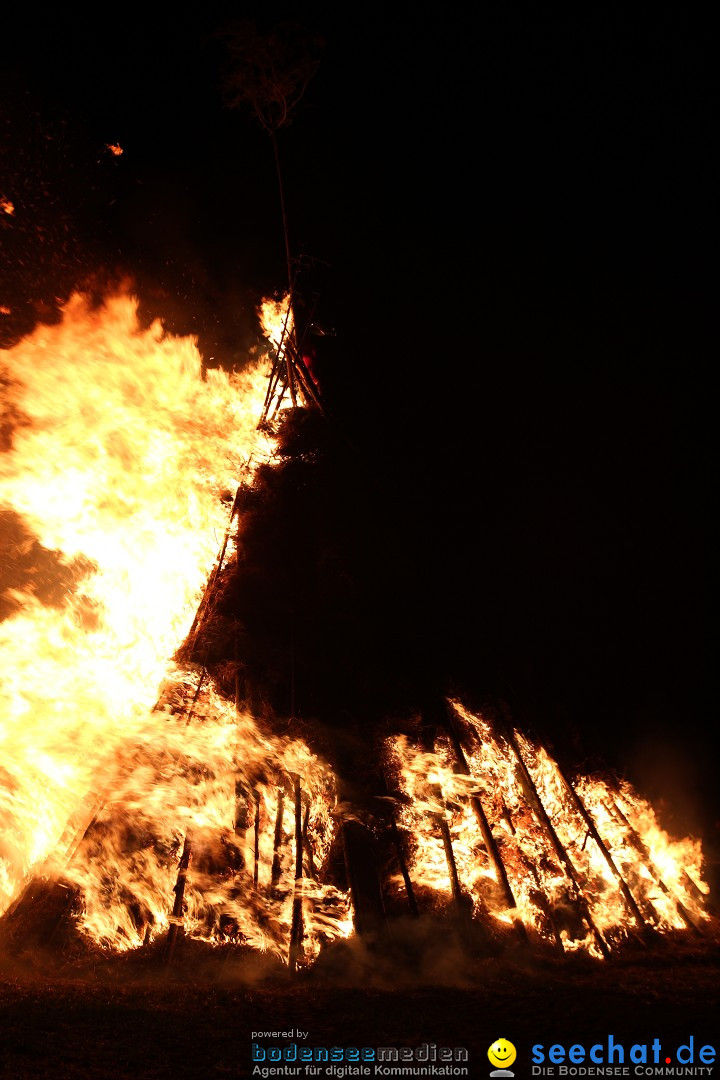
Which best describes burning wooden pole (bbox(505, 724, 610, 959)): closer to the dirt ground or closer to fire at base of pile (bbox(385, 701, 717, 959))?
fire at base of pile (bbox(385, 701, 717, 959))

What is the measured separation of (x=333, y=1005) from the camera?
205 cm

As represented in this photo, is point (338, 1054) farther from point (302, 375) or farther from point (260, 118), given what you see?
point (260, 118)

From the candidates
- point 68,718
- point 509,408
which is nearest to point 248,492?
point 68,718

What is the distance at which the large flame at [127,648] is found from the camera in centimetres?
286

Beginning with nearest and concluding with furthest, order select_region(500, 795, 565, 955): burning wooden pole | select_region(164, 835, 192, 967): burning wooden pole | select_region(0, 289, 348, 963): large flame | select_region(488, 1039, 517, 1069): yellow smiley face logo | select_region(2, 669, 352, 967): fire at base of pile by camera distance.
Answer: select_region(488, 1039, 517, 1069): yellow smiley face logo → select_region(164, 835, 192, 967): burning wooden pole → select_region(2, 669, 352, 967): fire at base of pile → select_region(500, 795, 565, 955): burning wooden pole → select_region(0, 289, 348, 963): large flame

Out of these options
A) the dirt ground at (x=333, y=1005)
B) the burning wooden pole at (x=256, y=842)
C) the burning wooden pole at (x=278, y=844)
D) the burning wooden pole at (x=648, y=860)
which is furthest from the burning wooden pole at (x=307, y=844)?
the burning wooden pole at (x=648, y=860)

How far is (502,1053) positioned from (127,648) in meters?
3.85

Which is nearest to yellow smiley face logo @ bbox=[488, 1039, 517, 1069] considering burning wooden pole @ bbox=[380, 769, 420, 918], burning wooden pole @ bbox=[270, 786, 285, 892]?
burning wooden pole @ bbox=[380, 769, 420, 918]

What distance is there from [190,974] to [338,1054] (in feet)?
3.44

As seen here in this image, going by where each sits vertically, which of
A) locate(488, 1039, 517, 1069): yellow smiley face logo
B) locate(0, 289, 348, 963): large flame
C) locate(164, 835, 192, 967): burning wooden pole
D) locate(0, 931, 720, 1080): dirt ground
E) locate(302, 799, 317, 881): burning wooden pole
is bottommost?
locate(488, 1039, 517, 1069): yellow smiley face logo

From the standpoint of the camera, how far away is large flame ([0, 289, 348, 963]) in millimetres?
2861

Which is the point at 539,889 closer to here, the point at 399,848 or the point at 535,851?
the point at 535,851

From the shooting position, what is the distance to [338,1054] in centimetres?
172

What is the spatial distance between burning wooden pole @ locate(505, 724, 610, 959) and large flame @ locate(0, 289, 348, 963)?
1.57 meters
